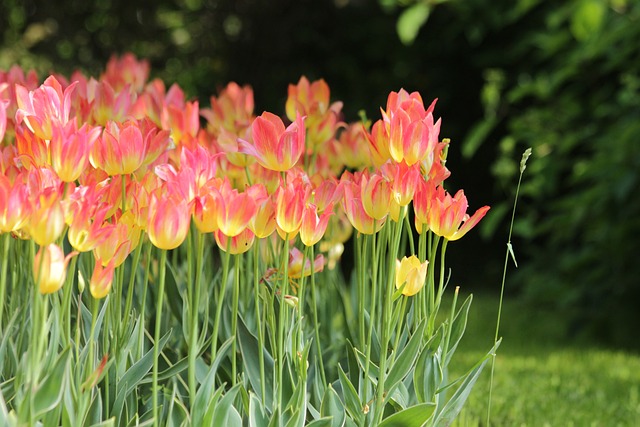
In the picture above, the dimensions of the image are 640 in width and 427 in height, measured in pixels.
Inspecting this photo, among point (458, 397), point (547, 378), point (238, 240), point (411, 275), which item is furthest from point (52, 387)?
point (547, 378)

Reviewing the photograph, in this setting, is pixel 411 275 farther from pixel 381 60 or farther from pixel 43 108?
pixel 381 60

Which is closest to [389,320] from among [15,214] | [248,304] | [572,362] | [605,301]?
[248,304]

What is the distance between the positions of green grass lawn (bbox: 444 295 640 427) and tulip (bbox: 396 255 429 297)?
0.77 meters

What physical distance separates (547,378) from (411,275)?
2.16 m

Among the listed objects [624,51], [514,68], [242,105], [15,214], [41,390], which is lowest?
[41,390]

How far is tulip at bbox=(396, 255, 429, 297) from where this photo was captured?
1440 millimetres

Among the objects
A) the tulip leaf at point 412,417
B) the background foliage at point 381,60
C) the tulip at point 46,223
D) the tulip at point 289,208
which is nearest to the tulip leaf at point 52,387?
the tulip at point 46,223

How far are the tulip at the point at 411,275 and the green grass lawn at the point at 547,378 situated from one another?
0.77 meters

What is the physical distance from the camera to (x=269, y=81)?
261 inches

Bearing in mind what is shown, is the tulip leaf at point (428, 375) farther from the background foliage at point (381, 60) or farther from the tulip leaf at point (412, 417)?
the background foliage at point (381, 60)

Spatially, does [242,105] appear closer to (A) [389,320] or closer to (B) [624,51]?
(A) [389,320]

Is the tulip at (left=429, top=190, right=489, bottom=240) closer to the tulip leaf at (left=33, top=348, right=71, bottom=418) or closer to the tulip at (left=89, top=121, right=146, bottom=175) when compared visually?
the tulip at (left=89, top=121, right=146, bottom=175)

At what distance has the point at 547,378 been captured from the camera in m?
3.42

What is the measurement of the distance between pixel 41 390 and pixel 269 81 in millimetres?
5570
